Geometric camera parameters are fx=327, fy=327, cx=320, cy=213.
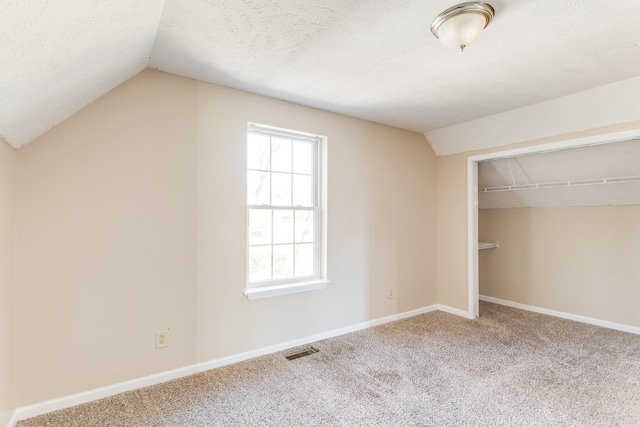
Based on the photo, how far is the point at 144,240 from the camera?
228cm

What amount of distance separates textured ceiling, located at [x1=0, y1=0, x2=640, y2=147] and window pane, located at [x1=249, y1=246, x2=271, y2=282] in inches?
53.0

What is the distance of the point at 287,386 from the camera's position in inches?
90.4

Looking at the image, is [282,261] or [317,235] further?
[317,235]

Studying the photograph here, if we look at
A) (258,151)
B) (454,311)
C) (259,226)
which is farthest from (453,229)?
(258,151)

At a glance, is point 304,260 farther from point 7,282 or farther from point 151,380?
point 7,282

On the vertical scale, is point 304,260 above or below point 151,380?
above

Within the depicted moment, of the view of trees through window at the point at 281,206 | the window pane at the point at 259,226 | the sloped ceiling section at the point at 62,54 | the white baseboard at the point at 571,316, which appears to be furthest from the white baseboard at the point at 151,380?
the white baseboard at the point at 571,316

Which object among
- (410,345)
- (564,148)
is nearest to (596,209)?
(564,148)

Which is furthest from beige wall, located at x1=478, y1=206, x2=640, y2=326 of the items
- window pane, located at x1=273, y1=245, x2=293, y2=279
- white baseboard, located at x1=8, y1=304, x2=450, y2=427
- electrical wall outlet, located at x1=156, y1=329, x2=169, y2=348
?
electrical wall outlet, located at x1=156, y1=329, x2=169, y2=348

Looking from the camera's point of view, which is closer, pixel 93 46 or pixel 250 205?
pixel 93 46

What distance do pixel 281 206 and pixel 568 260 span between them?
3418 millimetres

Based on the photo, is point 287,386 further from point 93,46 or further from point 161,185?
point 93,46

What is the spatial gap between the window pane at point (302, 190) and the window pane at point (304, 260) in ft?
1.37

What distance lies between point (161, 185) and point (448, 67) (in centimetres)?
220
